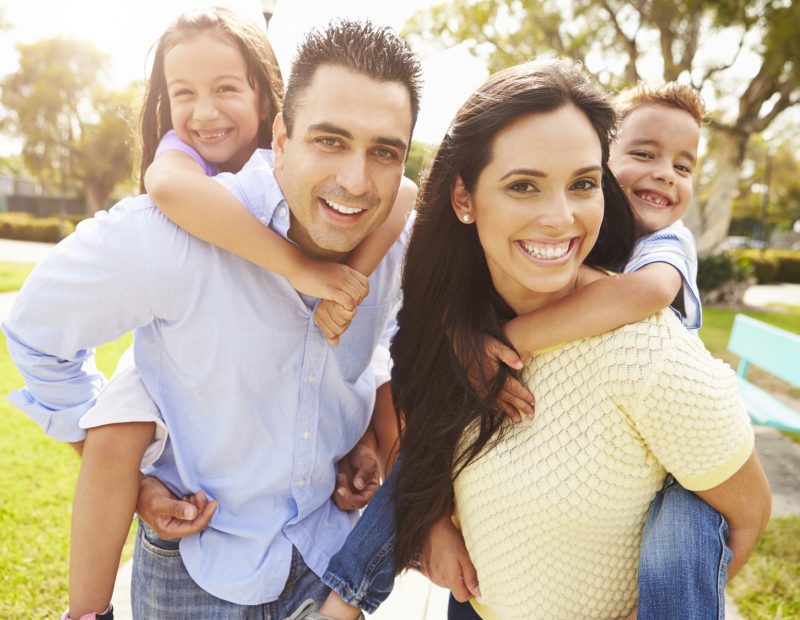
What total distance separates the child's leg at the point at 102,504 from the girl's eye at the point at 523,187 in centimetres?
118

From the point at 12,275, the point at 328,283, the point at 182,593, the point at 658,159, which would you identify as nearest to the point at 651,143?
the point at 658,159

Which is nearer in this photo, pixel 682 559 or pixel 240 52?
pixel 682 559

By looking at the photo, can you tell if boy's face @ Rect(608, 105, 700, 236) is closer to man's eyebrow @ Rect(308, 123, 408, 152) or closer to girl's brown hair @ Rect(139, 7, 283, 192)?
man's eyebrow @ Rect(308, 123, 408, 152)

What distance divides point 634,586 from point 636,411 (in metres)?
0.53

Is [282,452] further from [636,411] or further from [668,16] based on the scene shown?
[668,16]

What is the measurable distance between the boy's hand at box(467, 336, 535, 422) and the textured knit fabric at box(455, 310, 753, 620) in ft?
0.10

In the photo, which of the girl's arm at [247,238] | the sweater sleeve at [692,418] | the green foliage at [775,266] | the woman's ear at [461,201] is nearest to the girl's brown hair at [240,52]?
the girl's arm at [247,238]

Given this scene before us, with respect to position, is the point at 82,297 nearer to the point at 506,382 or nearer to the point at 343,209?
the point at 343,209

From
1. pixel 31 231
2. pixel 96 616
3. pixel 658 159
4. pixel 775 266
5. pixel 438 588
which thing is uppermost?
pixel 658 159

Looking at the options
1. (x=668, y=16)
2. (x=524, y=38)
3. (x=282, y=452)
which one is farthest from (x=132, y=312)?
(x=524, y=38)

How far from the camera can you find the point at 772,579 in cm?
347

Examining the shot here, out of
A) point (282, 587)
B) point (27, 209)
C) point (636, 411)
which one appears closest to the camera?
point (636, 411)

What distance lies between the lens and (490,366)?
5.76 ft

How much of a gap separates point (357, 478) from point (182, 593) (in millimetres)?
587
